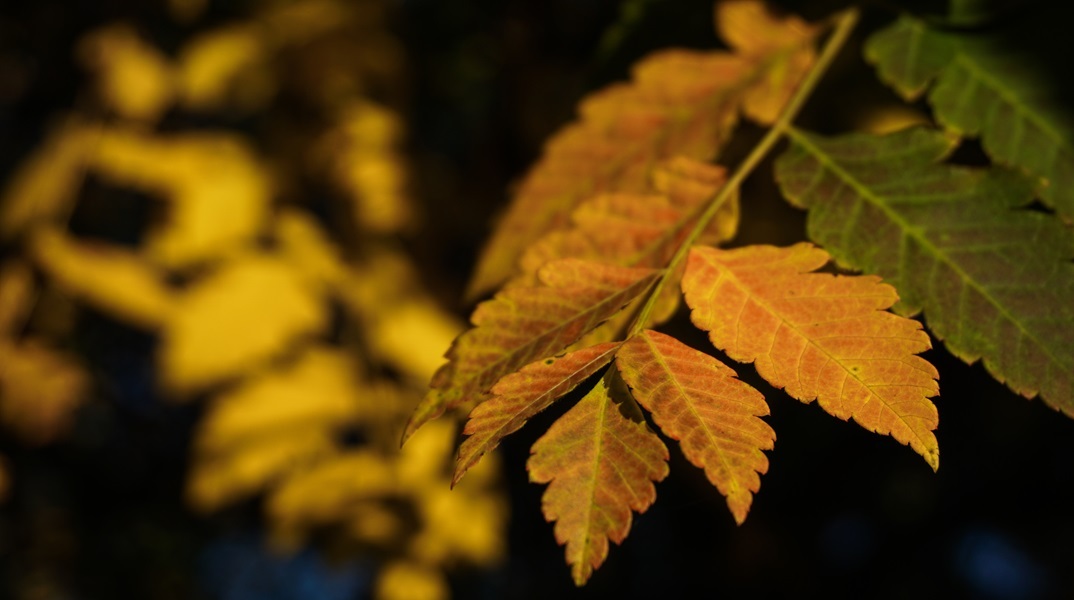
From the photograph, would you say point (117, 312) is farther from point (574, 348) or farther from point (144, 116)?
point (574, 348)

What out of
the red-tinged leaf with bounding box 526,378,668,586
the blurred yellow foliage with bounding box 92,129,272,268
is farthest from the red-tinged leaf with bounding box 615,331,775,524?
the blurred yellow foliage with bounding box 92,129,272,268

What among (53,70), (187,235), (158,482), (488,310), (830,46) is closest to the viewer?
(488,310)

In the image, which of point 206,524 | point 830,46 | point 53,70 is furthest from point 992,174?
point 206,524

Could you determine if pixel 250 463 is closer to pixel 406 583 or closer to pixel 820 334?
pixel 406 583

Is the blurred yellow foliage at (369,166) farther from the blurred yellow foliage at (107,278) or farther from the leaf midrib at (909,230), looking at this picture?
the leaf midrib at (909,230)

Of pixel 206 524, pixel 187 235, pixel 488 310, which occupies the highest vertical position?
pixel 488 310

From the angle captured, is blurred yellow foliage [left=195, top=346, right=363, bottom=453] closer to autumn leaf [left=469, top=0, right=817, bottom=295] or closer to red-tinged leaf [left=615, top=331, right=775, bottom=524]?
autumn leaf [left=469, top=0, right=817, bottom=295]

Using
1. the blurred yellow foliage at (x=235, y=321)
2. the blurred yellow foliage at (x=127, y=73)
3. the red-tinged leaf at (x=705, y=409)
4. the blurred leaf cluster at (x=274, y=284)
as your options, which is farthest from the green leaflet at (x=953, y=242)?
the blurred yellow foliage at (x=127, y=73)
